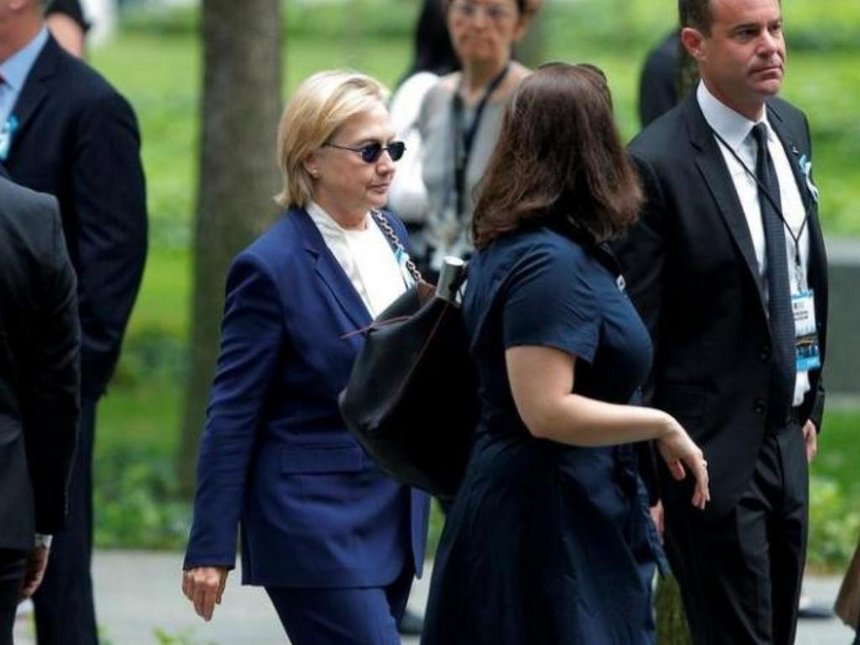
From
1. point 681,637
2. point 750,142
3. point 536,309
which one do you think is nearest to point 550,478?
point 536,309

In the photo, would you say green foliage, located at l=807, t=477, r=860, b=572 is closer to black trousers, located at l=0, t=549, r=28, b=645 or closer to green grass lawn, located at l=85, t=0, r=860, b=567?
green grass lawn, located at l=85, t=0, r=860, b=567

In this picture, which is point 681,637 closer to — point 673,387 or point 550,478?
point 673,387

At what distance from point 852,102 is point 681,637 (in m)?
23.7

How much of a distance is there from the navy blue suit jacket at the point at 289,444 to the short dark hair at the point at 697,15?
1053 mm

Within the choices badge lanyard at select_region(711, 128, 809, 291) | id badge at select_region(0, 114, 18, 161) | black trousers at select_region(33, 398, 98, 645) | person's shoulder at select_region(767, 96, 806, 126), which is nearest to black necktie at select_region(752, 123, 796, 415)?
badge lanyard at select_region(711, 128, 809, 291)

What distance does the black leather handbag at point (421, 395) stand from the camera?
5051mm

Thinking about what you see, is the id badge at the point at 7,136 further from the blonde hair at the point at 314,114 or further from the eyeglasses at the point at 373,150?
the eyeglasses at the point at 373,150

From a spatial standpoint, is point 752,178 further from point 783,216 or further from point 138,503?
point 138,503

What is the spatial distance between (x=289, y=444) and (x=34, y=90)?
1.81 metres

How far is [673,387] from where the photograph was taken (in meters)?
5.75

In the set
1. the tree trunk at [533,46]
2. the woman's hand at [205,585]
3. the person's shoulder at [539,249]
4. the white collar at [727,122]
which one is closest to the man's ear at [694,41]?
the white collar at [727,122]

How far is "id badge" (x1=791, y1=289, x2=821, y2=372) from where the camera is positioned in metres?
5.75

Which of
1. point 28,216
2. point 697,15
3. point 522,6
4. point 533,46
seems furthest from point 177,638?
point 533,46

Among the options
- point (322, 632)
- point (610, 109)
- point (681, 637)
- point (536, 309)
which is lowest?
point (681, 637)
